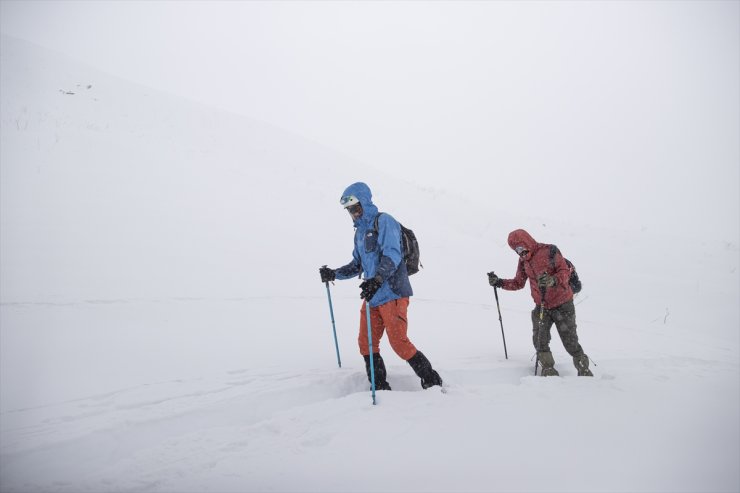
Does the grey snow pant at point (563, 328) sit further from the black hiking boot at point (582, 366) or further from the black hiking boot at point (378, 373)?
the black hiking boot at point (378, 373)

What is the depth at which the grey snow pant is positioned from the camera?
462cm

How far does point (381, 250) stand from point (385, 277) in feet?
1.14

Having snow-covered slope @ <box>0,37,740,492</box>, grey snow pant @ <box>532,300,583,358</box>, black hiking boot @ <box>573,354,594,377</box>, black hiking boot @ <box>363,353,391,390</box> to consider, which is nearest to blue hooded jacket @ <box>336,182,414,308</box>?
black hiking boot @ <box>363,353,391,390</box>

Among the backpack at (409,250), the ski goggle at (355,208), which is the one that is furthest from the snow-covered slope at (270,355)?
the ski goggle at (355,208)

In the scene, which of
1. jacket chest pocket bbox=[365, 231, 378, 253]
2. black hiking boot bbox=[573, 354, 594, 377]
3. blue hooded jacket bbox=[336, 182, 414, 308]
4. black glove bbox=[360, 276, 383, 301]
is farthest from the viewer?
black hiking boot bbox=[573, 354, 594, 377]

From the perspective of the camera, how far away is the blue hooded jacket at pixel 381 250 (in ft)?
11.7

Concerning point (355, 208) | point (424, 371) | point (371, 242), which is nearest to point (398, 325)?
point (424, 371)

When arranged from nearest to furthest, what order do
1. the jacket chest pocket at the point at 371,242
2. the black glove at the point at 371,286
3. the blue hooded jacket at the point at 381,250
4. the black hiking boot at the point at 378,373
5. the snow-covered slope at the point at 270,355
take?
1. the snow-covered slope at the point at 270,355
2. the black glove at the point at 371,286
3. the blue hooded jacket at the point at 381,250
4. the jacket chest pocket at the point at 371,242
5. the black hiking boot at the point at 378,373

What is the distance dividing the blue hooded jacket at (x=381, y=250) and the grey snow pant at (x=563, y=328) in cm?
206

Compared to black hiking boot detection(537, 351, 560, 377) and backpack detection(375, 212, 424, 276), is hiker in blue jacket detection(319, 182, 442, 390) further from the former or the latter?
black hiking boot detection(537, 351, 560, 377)

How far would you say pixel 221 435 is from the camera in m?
2.75

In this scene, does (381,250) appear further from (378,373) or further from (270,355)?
(270,355)

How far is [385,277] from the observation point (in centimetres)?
347

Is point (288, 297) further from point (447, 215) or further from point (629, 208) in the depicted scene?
point (629, 208)
